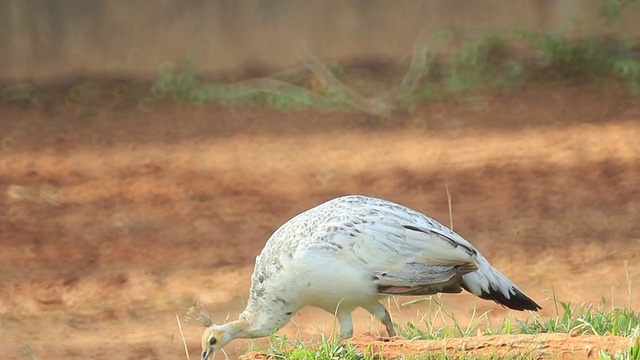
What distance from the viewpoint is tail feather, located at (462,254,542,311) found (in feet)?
14.1

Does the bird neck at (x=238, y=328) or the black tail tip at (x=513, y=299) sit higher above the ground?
the black tail tip at (x=513, y=299)

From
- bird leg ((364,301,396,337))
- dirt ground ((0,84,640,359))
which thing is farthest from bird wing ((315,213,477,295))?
dirt ground ((0,84,640,359))

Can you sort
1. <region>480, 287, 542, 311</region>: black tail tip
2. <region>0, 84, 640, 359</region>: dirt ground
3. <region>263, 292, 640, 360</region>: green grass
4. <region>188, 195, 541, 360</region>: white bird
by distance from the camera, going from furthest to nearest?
<region>0, 84, 640, 359</region>: dirt ground → <region>480, 287, 542, 311</region>: black tail tip → <region>188, 195, 541, 360</region>: white bird → <region>263, 292, 640, 360</region>: green grass

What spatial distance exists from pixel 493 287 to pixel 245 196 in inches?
152

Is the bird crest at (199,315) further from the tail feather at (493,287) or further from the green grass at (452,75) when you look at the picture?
the green grass at (452,75)

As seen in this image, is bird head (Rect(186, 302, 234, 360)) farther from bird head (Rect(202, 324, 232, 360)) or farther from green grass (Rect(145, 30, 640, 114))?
green grass (Rect(145, 30, 640, 114))

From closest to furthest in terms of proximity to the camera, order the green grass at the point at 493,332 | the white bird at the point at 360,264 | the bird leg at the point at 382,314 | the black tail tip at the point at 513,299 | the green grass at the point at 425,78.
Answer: the green grass at the point at 493,332 < the white bird at the point at 360,264 < the bird leg at the point at 382,314 < the black tail tip at the point at 513,299 < the green grass at the point at 425,78

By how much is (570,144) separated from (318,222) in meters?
4.57

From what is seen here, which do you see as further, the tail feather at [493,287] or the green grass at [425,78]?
the green grass at [425,78]

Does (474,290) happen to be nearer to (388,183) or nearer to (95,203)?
(388,183)

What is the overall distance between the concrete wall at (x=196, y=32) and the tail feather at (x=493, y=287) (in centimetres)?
596

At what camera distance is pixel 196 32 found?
1025 cm

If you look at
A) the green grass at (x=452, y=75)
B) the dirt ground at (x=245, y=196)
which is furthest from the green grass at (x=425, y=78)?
the dirt ground at (x=245, y=196)

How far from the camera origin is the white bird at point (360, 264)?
4141 millimetres
